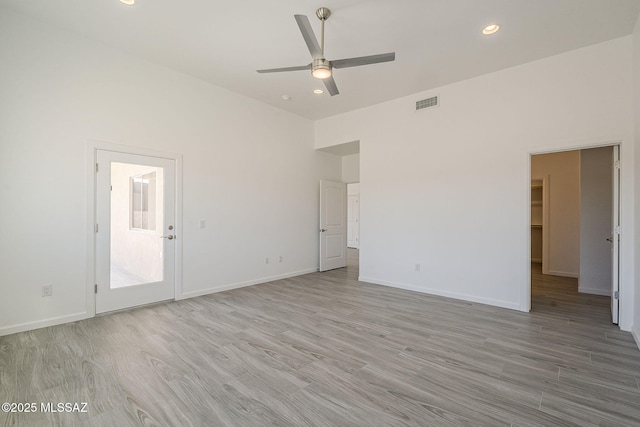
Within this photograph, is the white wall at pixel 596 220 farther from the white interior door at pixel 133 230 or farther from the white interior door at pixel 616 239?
the white interior door at pixel 133 230

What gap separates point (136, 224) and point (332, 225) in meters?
4.11

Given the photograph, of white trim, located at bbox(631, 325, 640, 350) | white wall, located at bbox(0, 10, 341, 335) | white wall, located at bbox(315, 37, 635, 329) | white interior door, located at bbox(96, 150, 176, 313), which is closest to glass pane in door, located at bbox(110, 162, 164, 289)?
white interior door, located at bbox(96, 150, 176, 313)

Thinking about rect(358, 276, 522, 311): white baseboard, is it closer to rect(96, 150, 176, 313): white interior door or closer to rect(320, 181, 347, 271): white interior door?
rect(320, 181, 347, 271): white interior door

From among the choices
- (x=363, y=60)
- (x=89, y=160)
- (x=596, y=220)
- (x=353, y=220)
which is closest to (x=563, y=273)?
(x=596, y=220)

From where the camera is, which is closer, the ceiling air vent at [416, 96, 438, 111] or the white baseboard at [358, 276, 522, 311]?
the white baseboard at [358, 276, 522, 311]

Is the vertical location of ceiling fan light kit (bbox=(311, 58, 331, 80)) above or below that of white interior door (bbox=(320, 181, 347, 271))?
above

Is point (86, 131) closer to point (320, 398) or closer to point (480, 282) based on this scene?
point (320, 398)

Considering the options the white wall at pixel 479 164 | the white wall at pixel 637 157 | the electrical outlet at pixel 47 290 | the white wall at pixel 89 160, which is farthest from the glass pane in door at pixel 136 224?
the white wall at pixel 637 157

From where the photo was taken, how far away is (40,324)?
3268 mm

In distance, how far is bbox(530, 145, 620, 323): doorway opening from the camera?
393 cm

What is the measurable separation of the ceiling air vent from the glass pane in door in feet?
14.3

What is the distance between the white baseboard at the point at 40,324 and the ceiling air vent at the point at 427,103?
581cm

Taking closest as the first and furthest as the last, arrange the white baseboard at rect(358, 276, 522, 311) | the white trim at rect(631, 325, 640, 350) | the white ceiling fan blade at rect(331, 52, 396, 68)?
the white ceiling fan blade at rect(331, 52, 396, 68) < the white trim at rect(631, 325, 640, 350) < the white baseboard at rect(358, 276, 522, 311)

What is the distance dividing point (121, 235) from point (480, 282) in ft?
17.2
